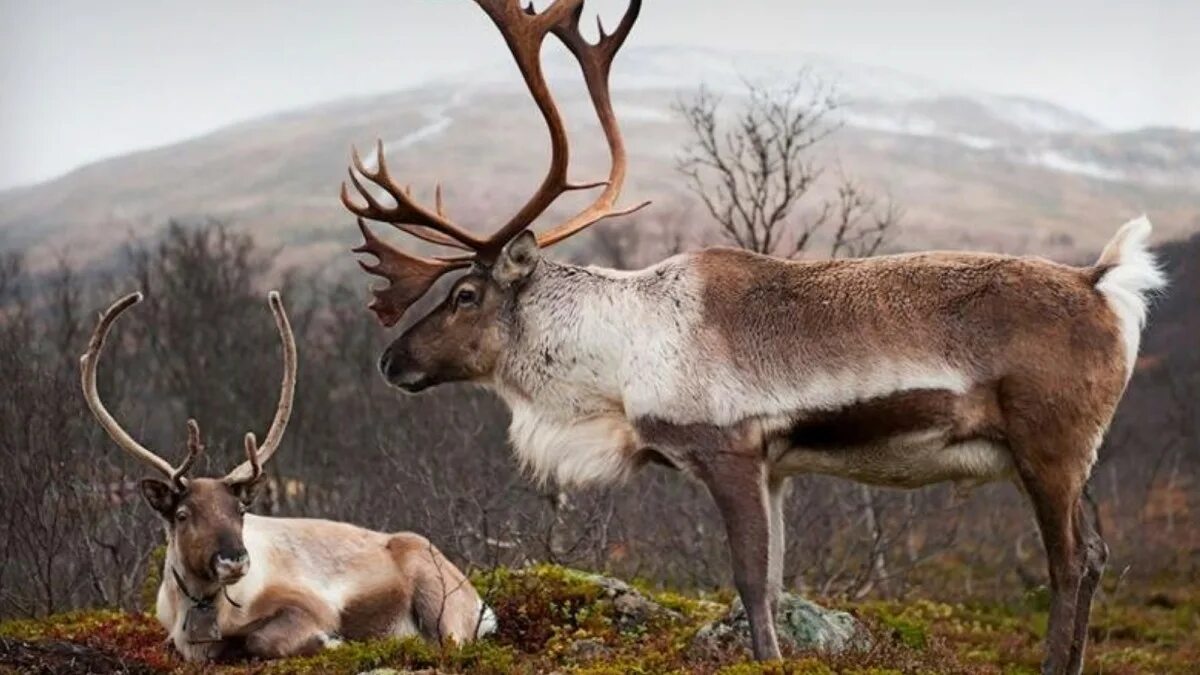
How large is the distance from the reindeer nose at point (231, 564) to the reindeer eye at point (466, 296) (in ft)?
6.56

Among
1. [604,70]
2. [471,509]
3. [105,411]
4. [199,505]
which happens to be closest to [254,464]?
[199,505]

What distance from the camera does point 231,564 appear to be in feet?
30.6

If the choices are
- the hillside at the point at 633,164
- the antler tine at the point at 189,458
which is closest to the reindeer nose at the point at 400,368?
the antler tine at the point at 189,458

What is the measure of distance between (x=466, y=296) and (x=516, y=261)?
39 centimetres

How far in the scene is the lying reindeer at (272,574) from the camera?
9.78 metres

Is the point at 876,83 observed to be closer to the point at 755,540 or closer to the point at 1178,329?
the point at 1178,329

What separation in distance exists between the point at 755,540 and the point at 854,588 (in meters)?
9.50

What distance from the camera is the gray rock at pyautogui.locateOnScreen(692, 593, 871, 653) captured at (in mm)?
9875

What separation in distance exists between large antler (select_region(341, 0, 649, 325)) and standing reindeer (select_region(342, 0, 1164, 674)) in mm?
444

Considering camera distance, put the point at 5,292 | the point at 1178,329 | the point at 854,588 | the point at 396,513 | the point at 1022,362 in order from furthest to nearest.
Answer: the point at 1178,329, the point at 5,292, the point at 396,513, the point at 854,588, the point at 1022,362

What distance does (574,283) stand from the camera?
386 inches

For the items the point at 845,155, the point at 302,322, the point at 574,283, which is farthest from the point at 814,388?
the point at 845,155

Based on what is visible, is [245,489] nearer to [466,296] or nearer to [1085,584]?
[466,296]

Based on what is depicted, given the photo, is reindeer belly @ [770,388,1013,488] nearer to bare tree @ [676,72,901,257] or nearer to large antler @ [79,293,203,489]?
large antler @ [79,293,203,489]
